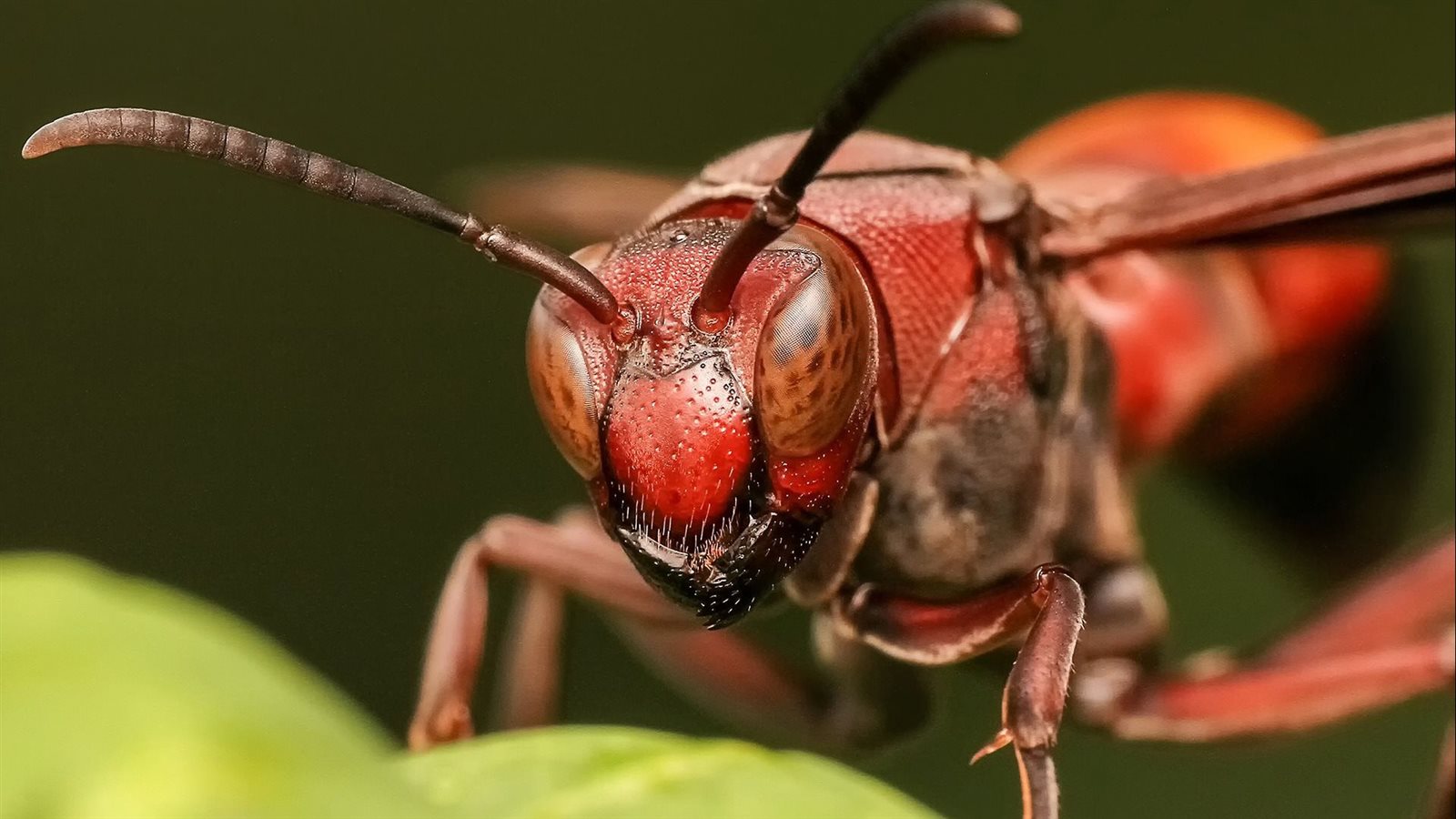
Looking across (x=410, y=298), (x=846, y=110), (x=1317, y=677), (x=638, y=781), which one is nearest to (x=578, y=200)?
(x=410, y=298)

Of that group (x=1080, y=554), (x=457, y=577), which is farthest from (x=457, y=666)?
(x=1080, y=554)

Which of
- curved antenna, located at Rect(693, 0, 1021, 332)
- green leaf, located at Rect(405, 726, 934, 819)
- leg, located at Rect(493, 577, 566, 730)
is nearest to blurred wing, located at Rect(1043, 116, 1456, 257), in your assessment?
curved antenna, located at Rect(693, 0, 1021, 332)

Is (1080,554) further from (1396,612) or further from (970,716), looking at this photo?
(970,716)

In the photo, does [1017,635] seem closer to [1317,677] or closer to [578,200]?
[1317,677]

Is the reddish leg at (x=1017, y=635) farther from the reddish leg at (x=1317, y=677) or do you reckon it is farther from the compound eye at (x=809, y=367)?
the reddish leg at (x=1317, y=677)

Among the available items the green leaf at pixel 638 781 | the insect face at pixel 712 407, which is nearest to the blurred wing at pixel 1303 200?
the insect face at pixel 712 407
